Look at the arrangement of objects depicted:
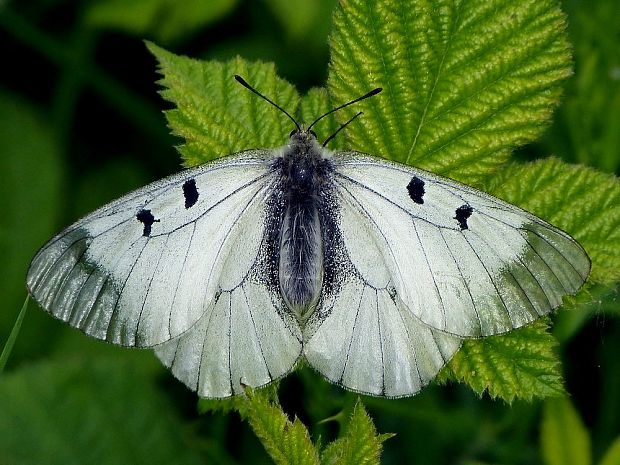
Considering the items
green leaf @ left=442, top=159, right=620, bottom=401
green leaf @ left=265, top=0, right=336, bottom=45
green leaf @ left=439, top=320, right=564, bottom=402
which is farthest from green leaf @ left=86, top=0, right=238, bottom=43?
green leaf @ left=439, top=320, right=564, bottom=402

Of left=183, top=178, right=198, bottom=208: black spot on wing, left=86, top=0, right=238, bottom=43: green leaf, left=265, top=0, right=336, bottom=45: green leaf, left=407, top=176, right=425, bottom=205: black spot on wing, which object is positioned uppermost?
left=86, top=0, right=238, bottom=43: green leaf

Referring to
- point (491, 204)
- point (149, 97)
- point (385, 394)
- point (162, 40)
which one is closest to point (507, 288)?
point (491, 204)

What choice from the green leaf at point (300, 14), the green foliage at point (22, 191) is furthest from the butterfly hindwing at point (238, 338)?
the green foliage at point (22, 191)

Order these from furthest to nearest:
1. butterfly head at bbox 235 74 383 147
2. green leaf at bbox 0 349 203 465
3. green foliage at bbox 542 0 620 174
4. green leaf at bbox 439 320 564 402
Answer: green foliage at bbox 542 0 620 174, green leaf at bbox 0 349 203 465, butterfly head at bbox 235 74 383 147, green leaf at bbox 439 320 564 402

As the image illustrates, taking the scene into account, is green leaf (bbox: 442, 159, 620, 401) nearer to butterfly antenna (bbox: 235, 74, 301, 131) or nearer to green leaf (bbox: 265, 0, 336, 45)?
butterfly antenna (bbox: 235, 74, 301, 131)

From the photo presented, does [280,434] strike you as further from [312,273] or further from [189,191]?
[189,191]

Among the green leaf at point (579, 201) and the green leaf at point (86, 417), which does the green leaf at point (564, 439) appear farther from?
the green leaf at point (86, 417)
